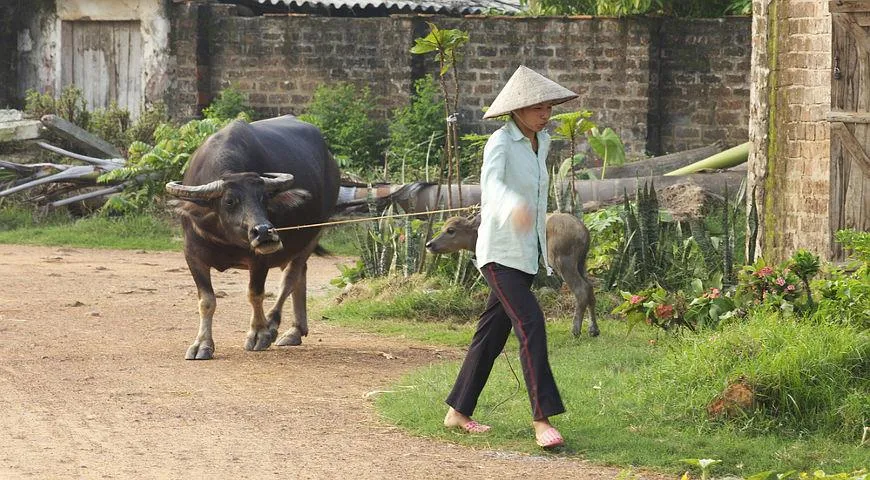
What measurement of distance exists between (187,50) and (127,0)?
3.84ft

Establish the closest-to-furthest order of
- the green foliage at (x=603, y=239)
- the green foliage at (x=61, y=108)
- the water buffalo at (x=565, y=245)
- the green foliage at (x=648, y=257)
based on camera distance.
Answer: the water buffalo at (x=565, y=245) → the green foliage at (x=648, y=257) → the green foliage at (x=603, y=239) → the green foliage at (x=61, y=108)

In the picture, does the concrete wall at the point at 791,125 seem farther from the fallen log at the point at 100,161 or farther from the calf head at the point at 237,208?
the fallen log at the point at 100,161

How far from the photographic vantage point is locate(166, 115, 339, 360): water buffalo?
898 cm

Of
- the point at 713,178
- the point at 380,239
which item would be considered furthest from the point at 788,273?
the point at 713,178

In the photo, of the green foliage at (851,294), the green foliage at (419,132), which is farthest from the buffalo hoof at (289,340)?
the green foliage at (419,132)

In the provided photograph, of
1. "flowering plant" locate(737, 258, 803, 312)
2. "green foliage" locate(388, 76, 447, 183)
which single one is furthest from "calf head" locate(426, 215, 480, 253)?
"green foliage" locate(388, 76, 447, 183)

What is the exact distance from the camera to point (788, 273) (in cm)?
793

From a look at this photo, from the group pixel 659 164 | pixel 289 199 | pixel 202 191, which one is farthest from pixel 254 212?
pixel 659 164

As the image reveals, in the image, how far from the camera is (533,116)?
22.4 ft

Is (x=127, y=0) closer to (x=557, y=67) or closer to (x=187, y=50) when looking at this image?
(x=187, y=50)

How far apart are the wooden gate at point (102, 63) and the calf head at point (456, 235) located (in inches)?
412

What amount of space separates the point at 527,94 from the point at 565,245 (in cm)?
315

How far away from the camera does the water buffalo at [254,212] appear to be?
8.98 m

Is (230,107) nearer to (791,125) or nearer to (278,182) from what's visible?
(278,182)
